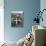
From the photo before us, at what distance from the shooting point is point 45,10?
425 centimetres

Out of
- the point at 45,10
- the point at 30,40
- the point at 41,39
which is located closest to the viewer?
the point at 41,39

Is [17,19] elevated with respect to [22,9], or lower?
lower

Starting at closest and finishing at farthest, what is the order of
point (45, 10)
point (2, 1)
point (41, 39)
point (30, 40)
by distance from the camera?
point (41, 39) < point (30, 40) < point (45, 10) < point (2, 1)

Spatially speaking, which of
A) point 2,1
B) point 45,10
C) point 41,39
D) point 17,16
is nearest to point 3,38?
point 17,16

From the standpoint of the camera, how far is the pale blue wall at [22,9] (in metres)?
5.00

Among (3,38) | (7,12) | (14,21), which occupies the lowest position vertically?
(3,38)

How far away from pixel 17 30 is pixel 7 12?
2.52ft

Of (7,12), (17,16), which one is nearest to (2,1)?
(7,12)

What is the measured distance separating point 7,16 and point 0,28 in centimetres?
53

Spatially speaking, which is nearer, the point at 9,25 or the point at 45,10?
the point at 45,10

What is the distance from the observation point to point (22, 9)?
502 cm

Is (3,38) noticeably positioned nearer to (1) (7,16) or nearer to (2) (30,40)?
(1) (7,16)

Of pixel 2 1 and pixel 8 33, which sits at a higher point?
pixel 2 1

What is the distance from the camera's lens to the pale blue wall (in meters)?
5.00
